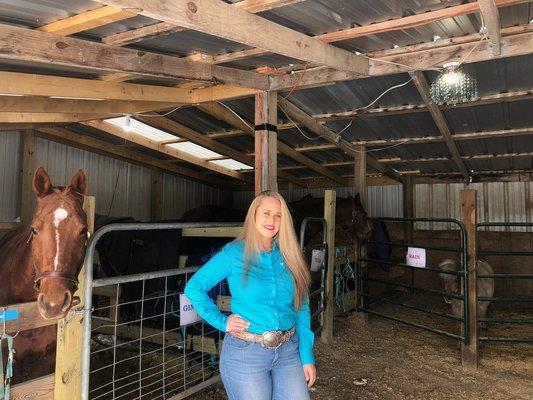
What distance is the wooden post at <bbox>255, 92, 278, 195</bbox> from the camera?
392 cm

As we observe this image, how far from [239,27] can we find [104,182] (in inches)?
251

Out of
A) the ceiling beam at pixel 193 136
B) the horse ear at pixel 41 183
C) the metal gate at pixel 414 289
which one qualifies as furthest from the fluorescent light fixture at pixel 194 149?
the horse ear at pixel 41 183

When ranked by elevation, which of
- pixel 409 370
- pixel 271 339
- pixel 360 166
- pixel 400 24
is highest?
pixel 400 24

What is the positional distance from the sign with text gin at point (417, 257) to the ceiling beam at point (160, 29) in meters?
3.16

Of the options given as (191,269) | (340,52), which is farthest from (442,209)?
(191,269)

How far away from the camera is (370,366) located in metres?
3.97

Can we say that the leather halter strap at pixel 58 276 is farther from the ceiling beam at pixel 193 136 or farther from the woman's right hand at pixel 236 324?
the ceiling beam at pixel 193 136

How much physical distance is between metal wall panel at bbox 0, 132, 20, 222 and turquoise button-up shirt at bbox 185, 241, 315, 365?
5866 millimetres

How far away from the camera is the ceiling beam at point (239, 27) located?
75.2 inches

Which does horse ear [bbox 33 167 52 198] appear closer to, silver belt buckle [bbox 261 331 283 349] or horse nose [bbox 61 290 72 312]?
horse nose [bbox 61 290 72 312]

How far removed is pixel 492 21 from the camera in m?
2.41

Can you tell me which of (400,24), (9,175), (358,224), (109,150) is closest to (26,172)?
(9,175)

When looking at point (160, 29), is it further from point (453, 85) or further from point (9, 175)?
point (9, 175)

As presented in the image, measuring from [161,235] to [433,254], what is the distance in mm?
5867
